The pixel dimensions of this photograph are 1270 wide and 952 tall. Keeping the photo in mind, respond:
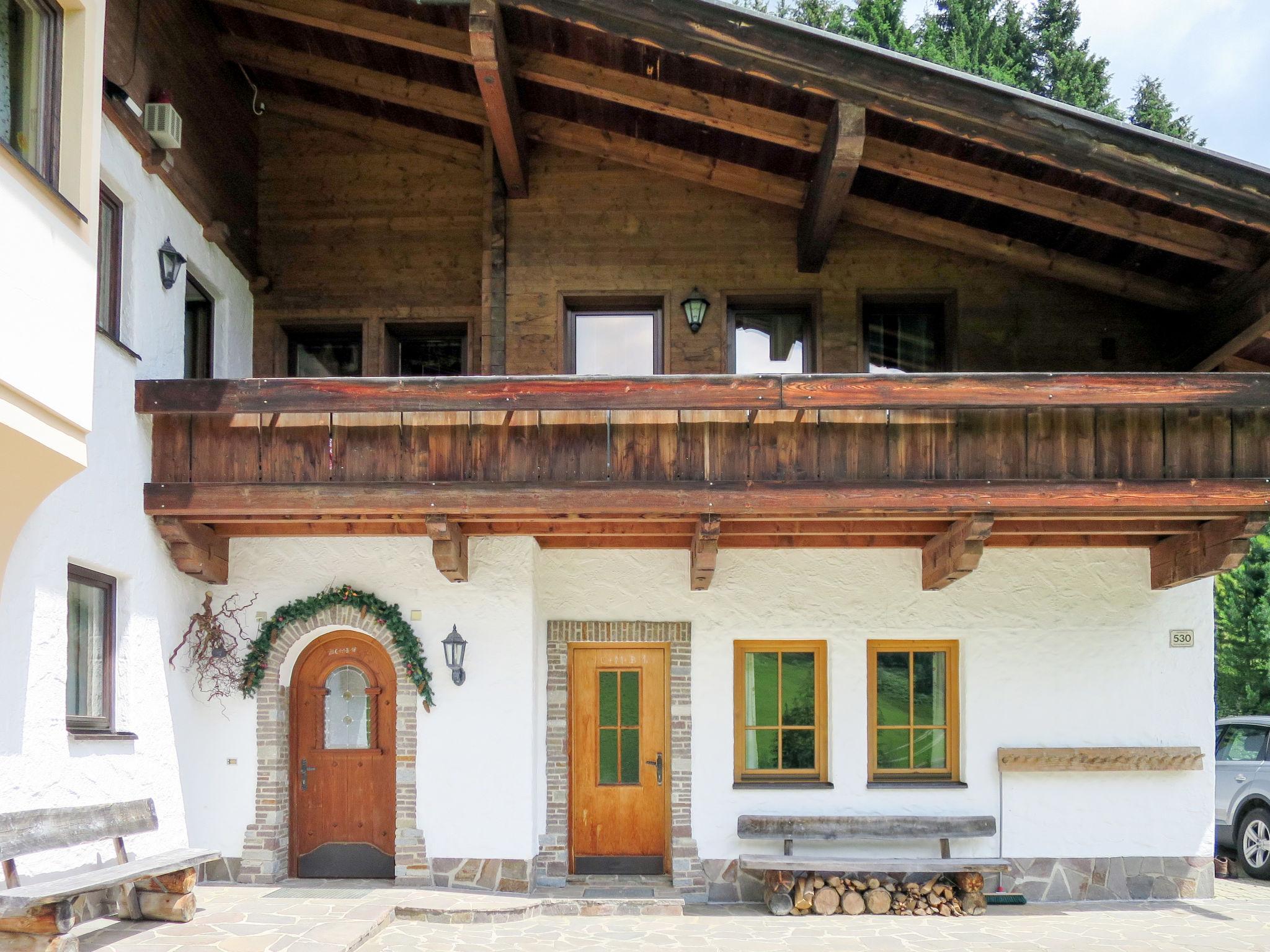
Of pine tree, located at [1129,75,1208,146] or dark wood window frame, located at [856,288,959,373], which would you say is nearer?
dark wood window frame, located at [856,288,959,373]

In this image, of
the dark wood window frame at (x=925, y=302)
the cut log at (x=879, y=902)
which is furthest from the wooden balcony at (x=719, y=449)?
the cut log at (x=879, y=902)

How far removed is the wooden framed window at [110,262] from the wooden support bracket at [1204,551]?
8.27 metres

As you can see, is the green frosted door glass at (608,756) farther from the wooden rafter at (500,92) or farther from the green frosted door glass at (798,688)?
the wooden rafter at (500,92)

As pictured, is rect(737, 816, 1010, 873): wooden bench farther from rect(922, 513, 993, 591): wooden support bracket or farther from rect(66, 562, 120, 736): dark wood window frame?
rect(66, 562, 120, 736): dark wood window frame

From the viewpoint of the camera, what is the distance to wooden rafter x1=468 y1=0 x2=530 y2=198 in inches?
326

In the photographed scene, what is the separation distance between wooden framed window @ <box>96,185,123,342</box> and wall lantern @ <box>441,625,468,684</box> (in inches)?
133

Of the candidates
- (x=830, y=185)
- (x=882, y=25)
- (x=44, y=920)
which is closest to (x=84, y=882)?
(x=44, y=920)

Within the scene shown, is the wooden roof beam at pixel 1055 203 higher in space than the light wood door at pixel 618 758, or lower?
higher

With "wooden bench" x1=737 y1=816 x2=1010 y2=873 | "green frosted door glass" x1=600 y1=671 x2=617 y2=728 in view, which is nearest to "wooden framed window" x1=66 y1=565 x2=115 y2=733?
"green frosted door glass" x1=600 y1=671 x2=617 y2=728

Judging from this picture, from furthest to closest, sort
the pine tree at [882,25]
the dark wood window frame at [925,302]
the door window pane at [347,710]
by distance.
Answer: the pine tree at [882,25] < the dark wood window frame at [925,302] < the door window pane at [347,710]

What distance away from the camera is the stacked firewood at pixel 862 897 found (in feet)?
29.9

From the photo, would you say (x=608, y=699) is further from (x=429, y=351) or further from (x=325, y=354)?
(x=325, y=354)

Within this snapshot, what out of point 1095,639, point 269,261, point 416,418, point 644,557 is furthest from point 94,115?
point 1095,639

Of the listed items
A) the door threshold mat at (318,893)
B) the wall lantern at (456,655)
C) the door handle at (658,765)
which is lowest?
the door threshold mat at (318,893)
